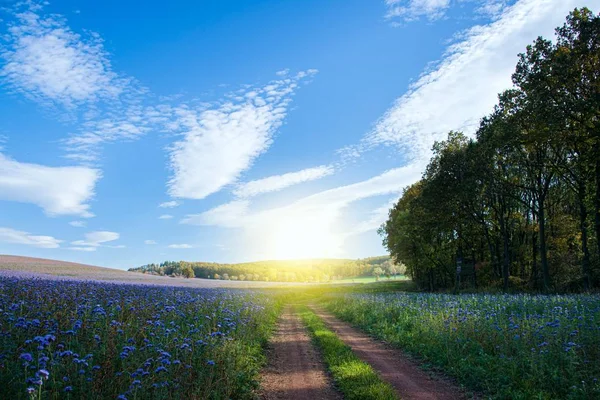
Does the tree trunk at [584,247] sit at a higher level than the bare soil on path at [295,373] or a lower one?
higher

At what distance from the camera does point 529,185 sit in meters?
37.2

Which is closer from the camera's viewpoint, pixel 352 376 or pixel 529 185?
pixel 352 376

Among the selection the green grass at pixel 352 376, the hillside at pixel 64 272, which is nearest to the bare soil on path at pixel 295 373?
the green grass at pixel 352 376

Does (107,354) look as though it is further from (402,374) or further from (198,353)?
(402,374)

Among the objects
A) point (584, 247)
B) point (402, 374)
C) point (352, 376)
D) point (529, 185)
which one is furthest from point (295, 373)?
point (529, 185)

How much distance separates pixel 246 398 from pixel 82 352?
11.5 feet

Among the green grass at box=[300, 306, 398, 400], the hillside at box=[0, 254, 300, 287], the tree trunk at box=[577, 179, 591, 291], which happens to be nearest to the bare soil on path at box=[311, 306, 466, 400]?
the green grass at box=[300, 306, 398, 400]

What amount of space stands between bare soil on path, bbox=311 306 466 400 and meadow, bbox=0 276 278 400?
3488 millimetres

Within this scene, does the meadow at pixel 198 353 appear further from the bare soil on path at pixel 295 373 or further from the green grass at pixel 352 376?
the bare soil on path at pixel 295 373

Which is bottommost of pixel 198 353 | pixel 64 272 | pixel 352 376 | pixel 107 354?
pixel 352 376

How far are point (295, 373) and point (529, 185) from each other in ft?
120

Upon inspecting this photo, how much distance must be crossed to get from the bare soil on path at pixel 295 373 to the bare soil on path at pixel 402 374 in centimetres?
157

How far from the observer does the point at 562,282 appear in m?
29.4

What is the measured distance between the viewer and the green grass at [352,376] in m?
7.80
